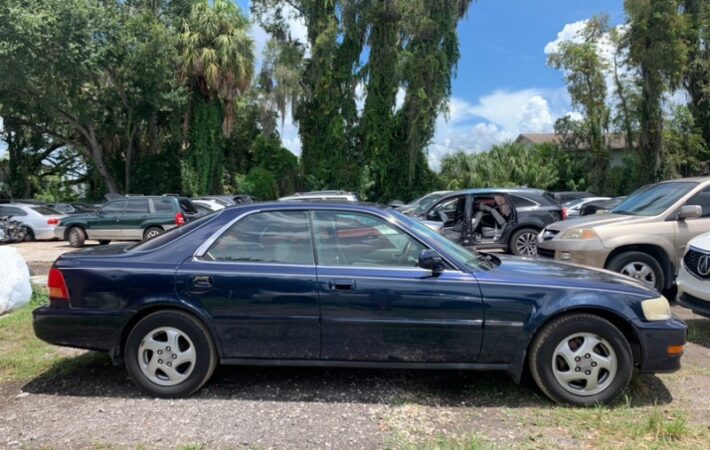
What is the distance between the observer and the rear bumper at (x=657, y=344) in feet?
12.9

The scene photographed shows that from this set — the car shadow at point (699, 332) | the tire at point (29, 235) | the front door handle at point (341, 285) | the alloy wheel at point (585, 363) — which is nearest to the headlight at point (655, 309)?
the alloy wheel at point (585, 363)

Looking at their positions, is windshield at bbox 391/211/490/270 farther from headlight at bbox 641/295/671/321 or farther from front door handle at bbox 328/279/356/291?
headlight at bbox 641/295/671/321

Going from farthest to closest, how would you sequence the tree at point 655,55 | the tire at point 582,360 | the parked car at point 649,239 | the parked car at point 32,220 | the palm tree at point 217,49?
the tree at point 655,55 → the palm tree at point 217,49 → the parked car at point 32,220 → the parked car at point 649,239 → the tire at point 582,360

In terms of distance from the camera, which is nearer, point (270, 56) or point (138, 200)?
point (138, 200)

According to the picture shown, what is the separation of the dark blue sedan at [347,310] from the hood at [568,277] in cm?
2

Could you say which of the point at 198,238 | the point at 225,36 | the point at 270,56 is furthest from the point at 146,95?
the point at 198,238

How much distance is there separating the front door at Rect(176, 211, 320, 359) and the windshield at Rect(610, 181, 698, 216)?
5423 mm

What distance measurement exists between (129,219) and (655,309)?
14.5 meters

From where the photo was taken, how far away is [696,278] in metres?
5.57

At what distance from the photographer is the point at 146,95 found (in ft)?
81.6

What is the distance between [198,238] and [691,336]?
210 inches

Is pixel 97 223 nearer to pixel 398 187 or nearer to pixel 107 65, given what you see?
pixel 107 65

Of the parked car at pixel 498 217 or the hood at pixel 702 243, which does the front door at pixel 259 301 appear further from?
the parked car at pixel 498 217

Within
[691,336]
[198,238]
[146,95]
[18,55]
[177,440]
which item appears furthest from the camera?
[146,95]
